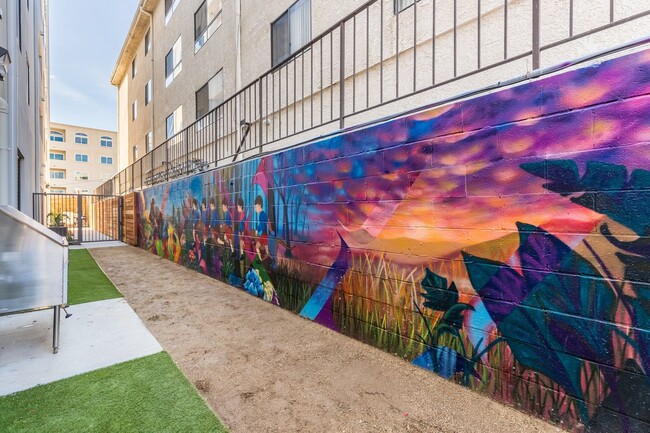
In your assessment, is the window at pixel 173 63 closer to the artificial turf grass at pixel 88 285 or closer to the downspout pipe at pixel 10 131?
the downspout pipe at pixel 10 131

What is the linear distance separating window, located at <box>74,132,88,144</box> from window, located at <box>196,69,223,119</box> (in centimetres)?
Result: 3081

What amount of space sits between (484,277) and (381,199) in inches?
41.6

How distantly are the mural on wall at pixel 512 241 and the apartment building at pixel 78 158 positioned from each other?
36295 mm

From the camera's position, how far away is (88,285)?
5523 millimetres

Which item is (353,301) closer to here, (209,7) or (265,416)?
(265,416)

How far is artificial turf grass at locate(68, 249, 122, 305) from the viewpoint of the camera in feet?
15.6

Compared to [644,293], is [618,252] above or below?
above

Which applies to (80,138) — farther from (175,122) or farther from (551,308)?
(551,308)

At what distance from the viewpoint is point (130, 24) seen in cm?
1497

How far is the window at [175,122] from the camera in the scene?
1073cm

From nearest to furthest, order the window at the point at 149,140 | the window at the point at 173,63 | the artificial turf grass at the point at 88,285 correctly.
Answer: the artificial turf grass at the point at 88,285 → the window at the point at 173,63 → the window at the point at 149,140

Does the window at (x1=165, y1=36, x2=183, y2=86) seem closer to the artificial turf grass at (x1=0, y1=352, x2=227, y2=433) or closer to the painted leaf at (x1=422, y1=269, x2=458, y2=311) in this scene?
the artificial turf grass at (x1=0, y1=352, x2=227, y2=433)

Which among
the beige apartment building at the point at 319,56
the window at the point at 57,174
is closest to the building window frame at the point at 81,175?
the window at the point at 57,174

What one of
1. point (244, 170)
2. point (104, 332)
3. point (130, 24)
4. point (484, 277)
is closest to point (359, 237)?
point (484, 277)
